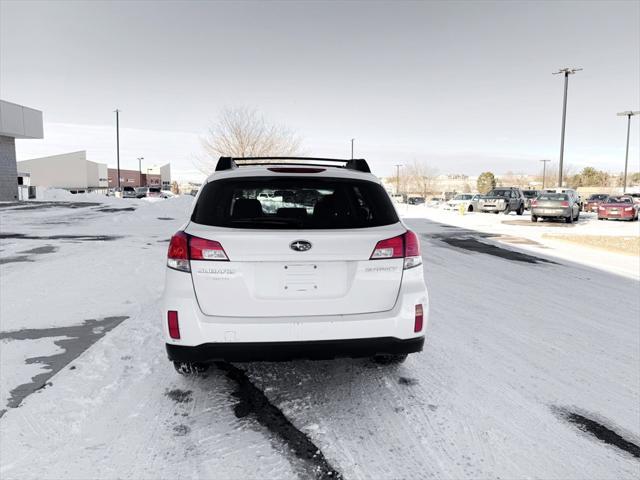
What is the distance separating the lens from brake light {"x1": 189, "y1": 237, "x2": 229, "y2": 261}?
3.03m

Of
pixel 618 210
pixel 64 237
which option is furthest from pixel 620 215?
pixel 64 237

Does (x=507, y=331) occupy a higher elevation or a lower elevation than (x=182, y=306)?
lower

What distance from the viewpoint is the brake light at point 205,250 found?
3033mm

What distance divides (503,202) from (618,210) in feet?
22.4

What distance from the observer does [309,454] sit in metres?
2.80

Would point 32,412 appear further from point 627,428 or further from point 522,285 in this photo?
point 522,285

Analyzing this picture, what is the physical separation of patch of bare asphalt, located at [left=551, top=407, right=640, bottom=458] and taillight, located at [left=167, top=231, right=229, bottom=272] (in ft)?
8.76

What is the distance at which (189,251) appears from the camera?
10.2ft

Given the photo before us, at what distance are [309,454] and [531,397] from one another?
6.35 feet

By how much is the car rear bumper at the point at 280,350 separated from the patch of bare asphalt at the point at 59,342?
56.4 inches

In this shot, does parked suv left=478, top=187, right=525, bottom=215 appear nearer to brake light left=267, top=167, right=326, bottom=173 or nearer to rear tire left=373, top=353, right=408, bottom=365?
rear tire left=373, top=353, right=408, bottom=365

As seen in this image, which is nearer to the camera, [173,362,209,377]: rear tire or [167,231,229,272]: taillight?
[167,231,229,272]: taillight

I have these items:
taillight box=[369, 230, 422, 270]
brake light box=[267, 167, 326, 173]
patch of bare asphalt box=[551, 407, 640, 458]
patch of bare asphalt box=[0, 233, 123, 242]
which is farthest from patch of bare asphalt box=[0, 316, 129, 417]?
patch of bare asphalt box=[0, 233, 123, 242]

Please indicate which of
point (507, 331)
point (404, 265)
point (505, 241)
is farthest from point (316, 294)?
point (505, 241)
